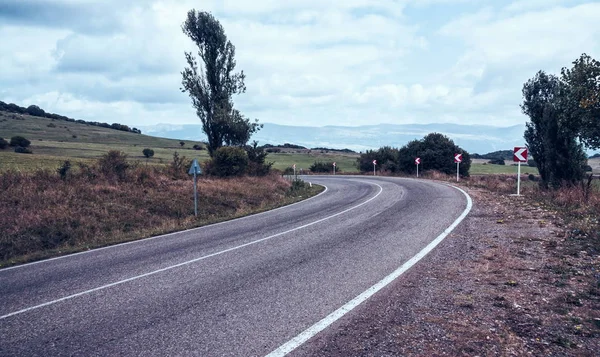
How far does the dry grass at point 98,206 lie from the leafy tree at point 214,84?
7.52 m

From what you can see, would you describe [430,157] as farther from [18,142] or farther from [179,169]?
[18,142]

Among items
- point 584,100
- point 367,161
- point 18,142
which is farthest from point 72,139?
point 584,100

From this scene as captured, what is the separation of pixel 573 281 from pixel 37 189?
1776 cm

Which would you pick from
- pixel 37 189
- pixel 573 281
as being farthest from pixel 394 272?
pixel 37 189

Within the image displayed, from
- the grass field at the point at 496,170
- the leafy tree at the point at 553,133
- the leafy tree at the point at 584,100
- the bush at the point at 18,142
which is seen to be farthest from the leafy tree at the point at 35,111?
the leafy tree at the point at 584,100

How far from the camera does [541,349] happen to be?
4422mm

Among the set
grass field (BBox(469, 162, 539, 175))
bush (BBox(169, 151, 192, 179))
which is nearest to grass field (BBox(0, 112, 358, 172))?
bush (BBox(169, 151, 192, 179))

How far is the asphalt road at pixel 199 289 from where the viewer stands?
16.3ft

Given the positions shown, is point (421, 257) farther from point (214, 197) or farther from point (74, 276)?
point (214, 197)

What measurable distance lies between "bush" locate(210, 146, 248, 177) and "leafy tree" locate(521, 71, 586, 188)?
17.4 meters

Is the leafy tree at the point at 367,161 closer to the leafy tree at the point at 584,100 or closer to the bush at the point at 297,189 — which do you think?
the bush at the point at 297,189

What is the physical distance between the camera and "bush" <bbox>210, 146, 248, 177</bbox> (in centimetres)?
2797

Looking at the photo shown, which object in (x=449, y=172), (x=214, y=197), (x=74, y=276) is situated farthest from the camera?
(x=449, y=172)

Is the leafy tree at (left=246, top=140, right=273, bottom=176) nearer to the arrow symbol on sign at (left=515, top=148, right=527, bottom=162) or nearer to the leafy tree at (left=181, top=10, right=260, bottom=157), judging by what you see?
the leafy tree at (left=181, top=10, right=260, bottom=157)
